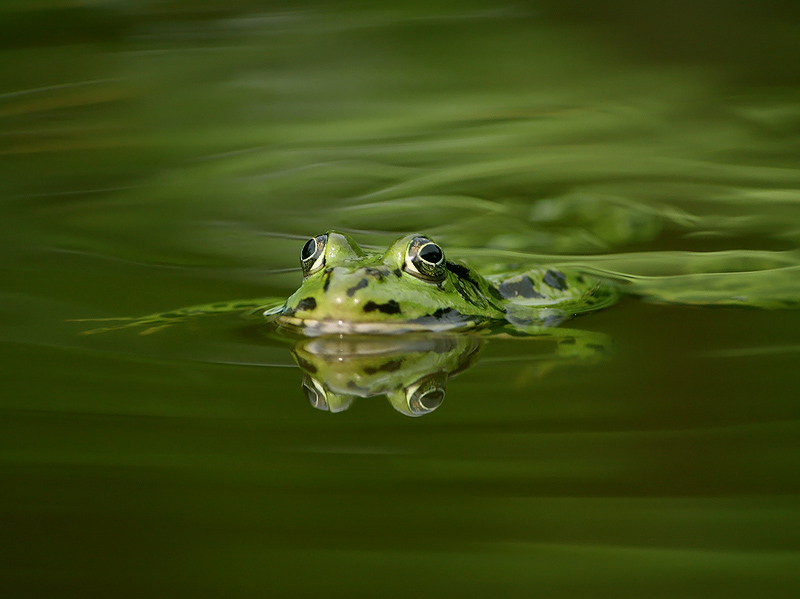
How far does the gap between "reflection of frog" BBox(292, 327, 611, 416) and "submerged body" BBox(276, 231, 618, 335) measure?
0.25ft

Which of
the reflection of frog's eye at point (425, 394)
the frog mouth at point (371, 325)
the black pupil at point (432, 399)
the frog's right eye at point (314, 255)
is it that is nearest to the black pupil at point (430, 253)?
the frog mouth at point (371, 325)

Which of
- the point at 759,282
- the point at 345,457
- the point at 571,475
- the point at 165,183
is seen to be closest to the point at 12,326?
the point at 345,457

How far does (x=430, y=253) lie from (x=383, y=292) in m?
0.30

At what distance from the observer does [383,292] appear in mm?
3453

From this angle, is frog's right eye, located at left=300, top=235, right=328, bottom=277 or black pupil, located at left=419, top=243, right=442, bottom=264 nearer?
black pupil, located at left=419, top=243, right=442, bottom=264

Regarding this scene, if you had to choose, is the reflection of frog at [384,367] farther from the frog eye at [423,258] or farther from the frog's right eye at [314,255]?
the frog's right eye at [314,255]

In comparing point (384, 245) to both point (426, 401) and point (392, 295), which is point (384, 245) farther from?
point (426, 401)

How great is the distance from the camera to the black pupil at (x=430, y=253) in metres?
3.62

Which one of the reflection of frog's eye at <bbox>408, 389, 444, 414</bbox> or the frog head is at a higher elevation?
the frog head

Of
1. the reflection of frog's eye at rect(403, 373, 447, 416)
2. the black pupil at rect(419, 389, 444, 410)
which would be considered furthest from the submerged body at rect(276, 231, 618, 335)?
the black pupil at rect(419, 389, 444, 410)

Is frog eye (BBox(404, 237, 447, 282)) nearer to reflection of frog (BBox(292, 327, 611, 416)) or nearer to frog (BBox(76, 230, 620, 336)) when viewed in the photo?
frog (BBox(76, 230, 620, 336))

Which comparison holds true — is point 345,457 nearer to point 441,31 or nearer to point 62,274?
point 62,274

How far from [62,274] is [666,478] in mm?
3321

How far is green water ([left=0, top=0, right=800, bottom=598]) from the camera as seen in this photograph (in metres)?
1.89
